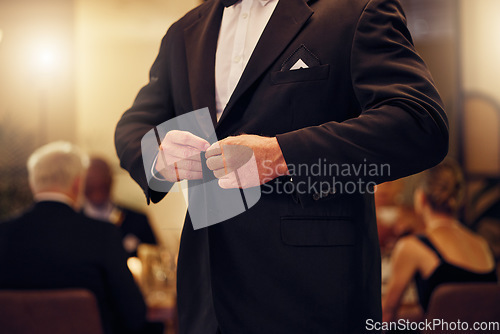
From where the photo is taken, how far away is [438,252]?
96.2 inches

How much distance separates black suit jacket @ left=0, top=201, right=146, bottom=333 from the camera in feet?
6.93

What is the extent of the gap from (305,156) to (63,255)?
1629 mm

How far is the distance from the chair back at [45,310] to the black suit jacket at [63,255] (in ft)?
0.39

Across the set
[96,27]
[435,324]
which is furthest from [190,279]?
[96,27]

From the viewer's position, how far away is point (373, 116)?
2.70 feet

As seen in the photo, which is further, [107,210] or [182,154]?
[107,210]

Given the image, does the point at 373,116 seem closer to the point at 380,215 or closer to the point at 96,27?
the point at 380,215

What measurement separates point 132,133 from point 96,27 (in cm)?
496

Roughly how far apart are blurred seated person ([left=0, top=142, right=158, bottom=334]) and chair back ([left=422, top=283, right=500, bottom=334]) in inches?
53.3

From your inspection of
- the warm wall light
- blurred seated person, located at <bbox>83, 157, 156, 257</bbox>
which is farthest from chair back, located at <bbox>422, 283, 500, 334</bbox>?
the warm wall light

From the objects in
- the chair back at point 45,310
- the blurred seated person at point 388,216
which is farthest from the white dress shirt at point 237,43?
the blurred seated person at point 388,216

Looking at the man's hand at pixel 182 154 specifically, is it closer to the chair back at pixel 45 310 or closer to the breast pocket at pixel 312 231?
the breast pocket at pixel 312 231

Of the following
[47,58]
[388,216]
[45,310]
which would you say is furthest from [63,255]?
[47,58]

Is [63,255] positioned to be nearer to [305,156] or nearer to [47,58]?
[305,156]
